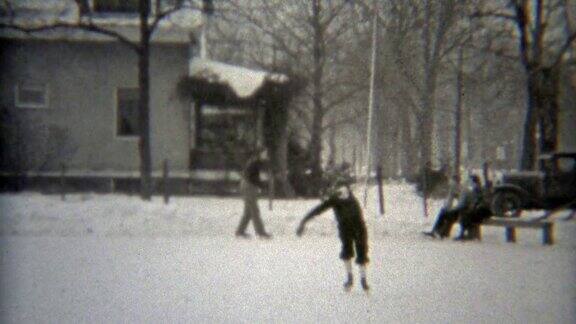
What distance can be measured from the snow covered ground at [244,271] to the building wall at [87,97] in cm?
637

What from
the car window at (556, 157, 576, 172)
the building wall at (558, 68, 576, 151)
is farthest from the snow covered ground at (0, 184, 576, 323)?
the building wall at (558, 68, 576, 151)

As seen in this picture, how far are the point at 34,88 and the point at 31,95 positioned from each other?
0.23 m

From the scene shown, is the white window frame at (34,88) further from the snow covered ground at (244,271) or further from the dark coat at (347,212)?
the dark coat at (347,212)

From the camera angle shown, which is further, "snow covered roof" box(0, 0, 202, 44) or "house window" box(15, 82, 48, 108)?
"house window" box(15, 82, 48, 108)

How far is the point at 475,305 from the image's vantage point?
10.7 metres

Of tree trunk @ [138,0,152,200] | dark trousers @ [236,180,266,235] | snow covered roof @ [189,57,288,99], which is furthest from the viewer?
snow covered roof @ [189,57,288,99]

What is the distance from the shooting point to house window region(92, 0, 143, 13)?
29828 mm

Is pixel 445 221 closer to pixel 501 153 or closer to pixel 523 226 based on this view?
pixel 523 226

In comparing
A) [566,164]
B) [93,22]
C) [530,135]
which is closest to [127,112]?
[93,22]

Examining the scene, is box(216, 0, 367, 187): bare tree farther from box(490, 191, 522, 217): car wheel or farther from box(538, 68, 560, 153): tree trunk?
box(490, 191, 522, 217): car wheel

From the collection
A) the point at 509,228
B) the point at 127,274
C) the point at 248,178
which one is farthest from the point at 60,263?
the point at 509,228

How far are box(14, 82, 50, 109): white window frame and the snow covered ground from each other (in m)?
6.78

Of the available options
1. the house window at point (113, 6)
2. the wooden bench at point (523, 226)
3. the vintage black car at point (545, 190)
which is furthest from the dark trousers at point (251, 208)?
the house window at point (113, 6)

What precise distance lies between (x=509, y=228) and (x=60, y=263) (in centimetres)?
897
